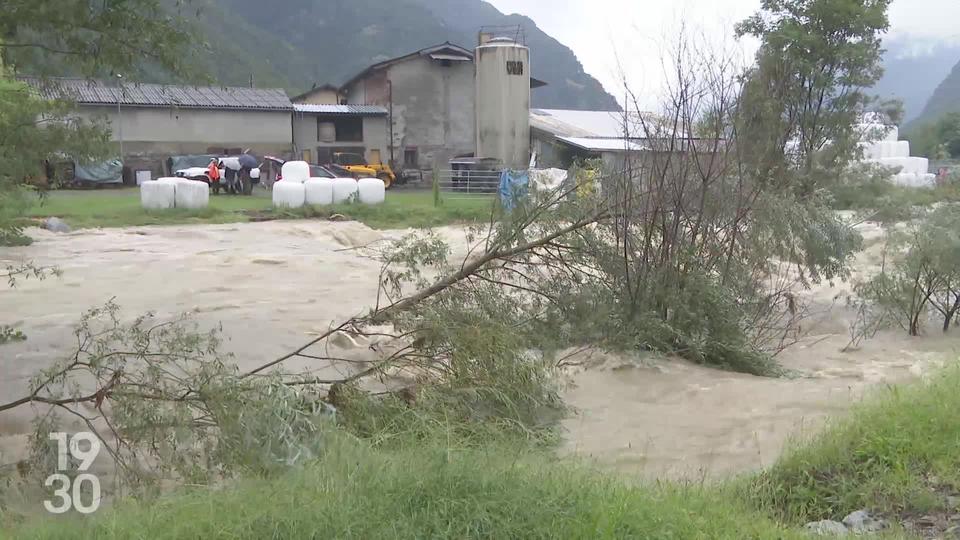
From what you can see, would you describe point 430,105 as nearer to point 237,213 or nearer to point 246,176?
point 246,176

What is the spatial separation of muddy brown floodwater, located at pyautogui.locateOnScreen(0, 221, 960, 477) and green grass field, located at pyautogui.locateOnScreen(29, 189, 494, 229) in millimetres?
2593

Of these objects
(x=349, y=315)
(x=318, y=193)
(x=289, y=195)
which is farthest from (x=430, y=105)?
(x=349, y=315)

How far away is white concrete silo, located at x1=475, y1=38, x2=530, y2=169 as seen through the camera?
38438mm

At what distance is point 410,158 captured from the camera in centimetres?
4178

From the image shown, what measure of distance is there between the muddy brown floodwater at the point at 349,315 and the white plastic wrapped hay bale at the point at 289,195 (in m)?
4.98

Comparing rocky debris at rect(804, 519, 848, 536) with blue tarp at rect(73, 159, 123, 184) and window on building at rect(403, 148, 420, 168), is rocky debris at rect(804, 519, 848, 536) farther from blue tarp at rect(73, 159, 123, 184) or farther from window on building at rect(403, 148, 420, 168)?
window on building at rect(403, 148, 420, 168)

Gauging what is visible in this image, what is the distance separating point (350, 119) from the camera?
136ft

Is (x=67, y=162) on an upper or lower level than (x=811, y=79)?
lower

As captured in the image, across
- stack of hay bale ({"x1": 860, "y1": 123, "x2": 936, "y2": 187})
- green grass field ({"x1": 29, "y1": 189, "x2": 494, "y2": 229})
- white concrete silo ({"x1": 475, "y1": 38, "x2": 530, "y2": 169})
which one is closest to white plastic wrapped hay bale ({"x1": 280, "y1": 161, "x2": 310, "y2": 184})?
green grass field ({"x1": 29, "y1": 189, "x2": 494, "y2": 229})

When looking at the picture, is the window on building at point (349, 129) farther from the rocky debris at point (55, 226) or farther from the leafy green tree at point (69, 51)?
the leafy green tree at point (69, 51)

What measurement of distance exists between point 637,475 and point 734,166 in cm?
510

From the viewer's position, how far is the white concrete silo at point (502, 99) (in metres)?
38.4

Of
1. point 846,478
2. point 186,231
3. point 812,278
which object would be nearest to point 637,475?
point 846,478

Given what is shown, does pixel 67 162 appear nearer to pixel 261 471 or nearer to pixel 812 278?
pixel 261 471
